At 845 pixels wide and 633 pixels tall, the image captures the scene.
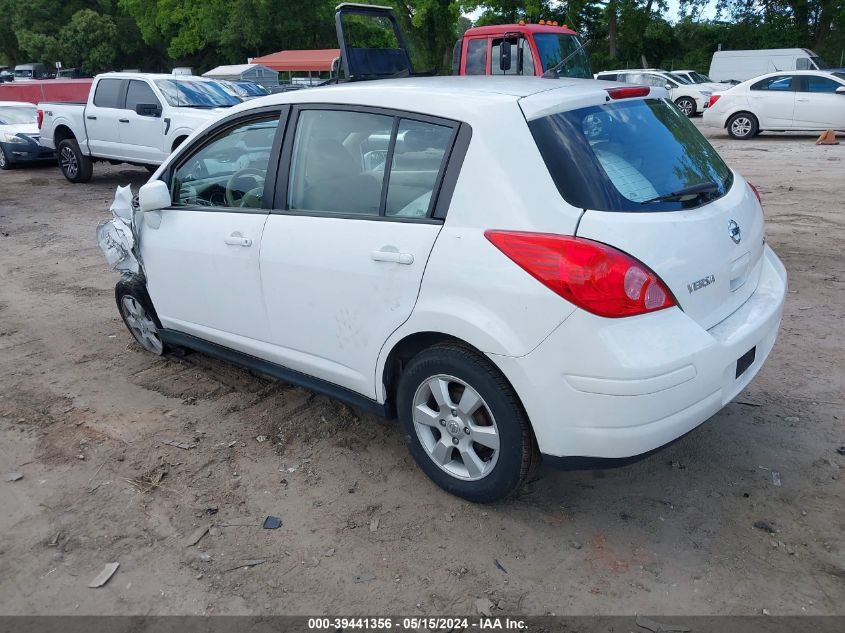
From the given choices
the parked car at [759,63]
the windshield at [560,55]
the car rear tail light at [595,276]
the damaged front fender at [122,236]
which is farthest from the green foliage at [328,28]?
the car rear tail light at [595,276]

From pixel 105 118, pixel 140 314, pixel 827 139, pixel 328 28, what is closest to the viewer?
pixel 140 314

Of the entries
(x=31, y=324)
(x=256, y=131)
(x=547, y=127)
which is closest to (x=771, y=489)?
(x=547, y=127)

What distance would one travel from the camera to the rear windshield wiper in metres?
2.98

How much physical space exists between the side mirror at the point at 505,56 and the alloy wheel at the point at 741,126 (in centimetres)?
737

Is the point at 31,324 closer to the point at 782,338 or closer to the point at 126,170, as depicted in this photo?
the point at 782,338

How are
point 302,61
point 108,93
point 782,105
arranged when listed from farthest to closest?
point 302,61
point 782,105
point 108,93

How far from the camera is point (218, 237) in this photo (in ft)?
12.9

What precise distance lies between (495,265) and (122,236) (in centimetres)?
291

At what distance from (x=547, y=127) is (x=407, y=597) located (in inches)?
74.3

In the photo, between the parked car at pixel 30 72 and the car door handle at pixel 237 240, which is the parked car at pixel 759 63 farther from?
the parked car at pixel 30 72

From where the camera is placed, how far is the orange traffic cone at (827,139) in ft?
52.4

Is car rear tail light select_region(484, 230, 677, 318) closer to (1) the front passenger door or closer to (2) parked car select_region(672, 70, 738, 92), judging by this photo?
(1) the front passenger door

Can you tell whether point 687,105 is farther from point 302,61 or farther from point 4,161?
point 302,61

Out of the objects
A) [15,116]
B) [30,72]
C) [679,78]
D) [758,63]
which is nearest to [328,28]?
[30,72]
